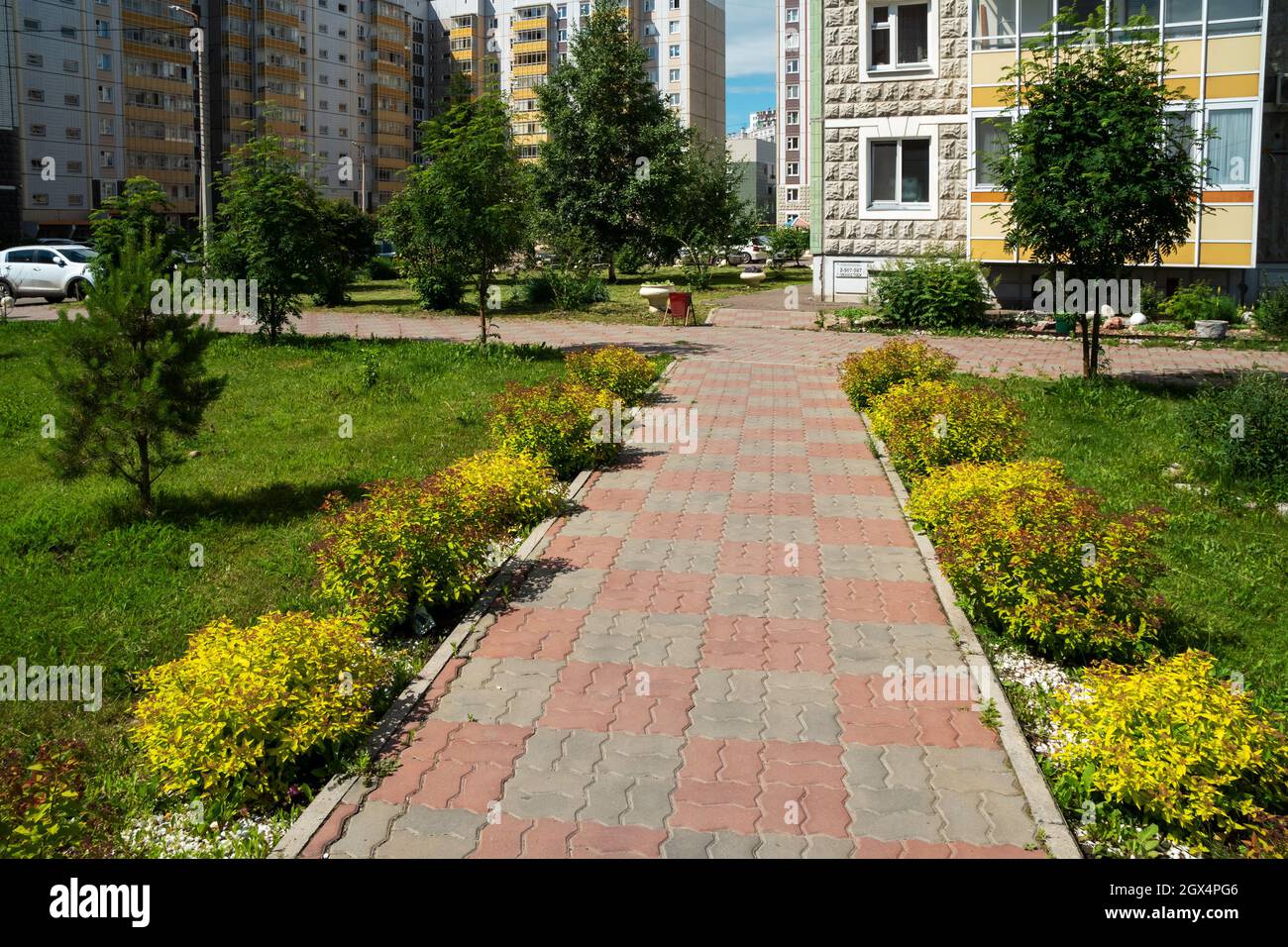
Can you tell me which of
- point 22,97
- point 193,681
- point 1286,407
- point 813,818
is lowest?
point 813,818

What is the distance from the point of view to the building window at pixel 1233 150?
79.3ft

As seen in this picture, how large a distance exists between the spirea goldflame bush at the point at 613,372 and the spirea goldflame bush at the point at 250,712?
8515mm

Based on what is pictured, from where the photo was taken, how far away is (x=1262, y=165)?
28.0 metres

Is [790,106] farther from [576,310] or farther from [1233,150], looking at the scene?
[1233,150]

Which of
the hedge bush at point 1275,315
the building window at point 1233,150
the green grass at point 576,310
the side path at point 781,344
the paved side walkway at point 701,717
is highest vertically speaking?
the building window at point 1233,150

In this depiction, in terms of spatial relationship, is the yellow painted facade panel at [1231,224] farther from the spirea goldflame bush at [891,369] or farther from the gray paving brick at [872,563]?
the gray paving brick at [872,563]

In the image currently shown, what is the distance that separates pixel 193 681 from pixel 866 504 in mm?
6445

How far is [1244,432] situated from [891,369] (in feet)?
15.0

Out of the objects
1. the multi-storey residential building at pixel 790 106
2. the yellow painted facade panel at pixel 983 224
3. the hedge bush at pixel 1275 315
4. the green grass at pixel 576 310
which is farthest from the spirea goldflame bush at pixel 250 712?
the multi-storey residential building at pixel 790 106

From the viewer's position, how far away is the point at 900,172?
1141 inches

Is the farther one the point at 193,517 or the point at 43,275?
the point at 43,275

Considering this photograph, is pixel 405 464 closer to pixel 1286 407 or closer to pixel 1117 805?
pixel 1117 805

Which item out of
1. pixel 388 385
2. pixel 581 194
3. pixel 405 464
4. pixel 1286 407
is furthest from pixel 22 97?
pixel 1286 407

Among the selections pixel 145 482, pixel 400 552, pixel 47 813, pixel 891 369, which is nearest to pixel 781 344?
pixel 891 369
